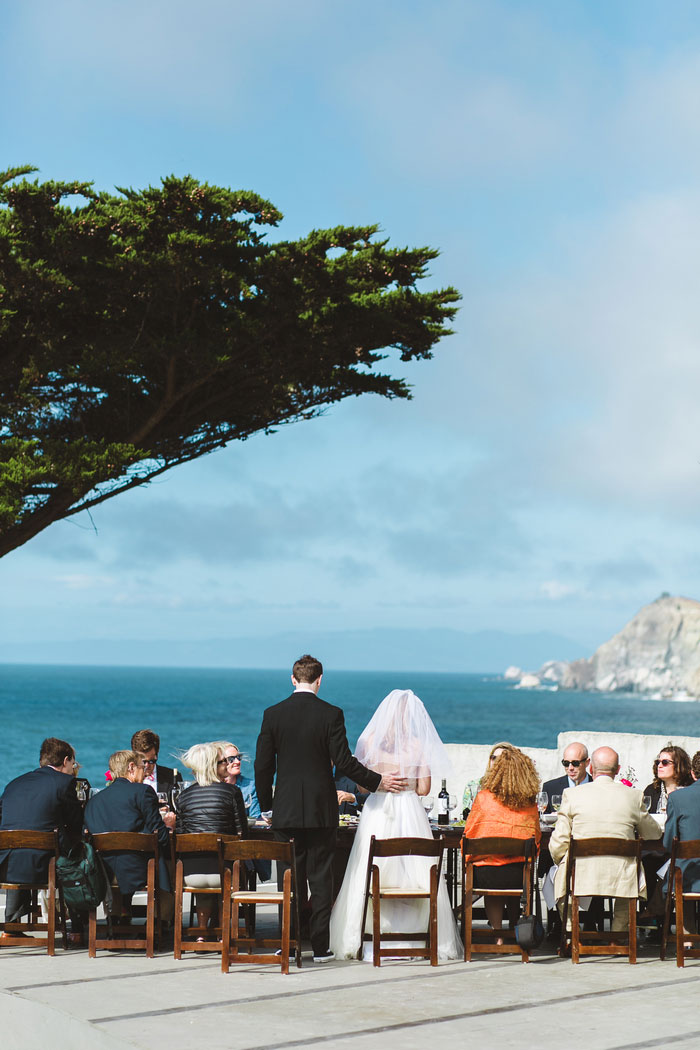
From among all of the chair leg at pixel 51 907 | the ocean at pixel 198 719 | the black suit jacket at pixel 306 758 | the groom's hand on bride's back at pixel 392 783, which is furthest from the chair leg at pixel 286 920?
the ocean at pixel 198 719

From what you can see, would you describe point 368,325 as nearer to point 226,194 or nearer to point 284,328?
point 284,328

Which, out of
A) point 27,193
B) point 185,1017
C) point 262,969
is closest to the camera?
point 185,1017

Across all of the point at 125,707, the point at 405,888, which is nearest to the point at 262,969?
the point at 405,888

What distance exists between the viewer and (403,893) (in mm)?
6203

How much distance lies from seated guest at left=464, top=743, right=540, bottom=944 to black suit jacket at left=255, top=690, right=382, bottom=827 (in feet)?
2.01

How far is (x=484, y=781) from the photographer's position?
258 inches

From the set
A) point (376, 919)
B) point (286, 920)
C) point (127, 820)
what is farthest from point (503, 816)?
point (127, 820)

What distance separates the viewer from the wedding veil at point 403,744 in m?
6.43

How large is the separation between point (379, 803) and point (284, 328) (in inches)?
255

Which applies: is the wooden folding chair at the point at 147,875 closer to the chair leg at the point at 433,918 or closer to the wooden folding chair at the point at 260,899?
the wooden folding chair at the point at 260,899

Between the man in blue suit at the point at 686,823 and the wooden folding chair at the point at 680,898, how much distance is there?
6 centimetres

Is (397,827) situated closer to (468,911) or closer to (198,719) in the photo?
(468,911)

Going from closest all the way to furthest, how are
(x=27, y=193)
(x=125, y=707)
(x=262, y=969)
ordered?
(x=262, y=969), (x=27, y=193), (x=125, y=707)

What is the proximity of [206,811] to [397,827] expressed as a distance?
41.7 inches
